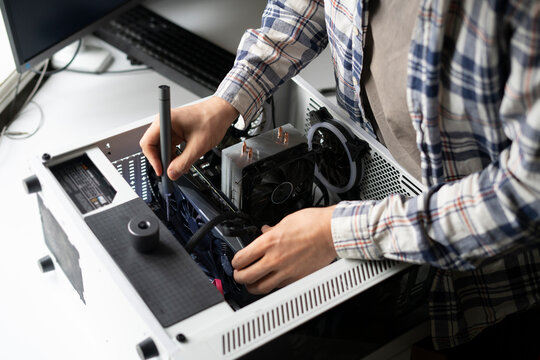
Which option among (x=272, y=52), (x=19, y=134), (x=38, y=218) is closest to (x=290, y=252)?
(x=272, y=52)

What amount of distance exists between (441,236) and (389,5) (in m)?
0.35

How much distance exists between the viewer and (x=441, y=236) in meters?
0.78

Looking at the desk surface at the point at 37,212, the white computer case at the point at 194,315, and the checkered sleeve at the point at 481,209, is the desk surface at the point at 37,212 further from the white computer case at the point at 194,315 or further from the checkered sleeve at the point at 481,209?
the checkered sleeve at the point at 481,209

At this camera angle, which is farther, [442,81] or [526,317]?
[526,317]

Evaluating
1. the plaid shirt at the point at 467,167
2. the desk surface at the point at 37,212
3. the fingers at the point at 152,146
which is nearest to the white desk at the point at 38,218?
the desk surface at the point at 37,212

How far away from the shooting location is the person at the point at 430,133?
709 mm

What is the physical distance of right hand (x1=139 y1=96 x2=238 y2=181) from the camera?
0.99 m

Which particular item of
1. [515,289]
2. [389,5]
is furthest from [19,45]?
[515,289]

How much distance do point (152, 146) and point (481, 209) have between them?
1.76 ft

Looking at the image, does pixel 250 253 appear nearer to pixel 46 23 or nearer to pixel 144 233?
pixel 144 233

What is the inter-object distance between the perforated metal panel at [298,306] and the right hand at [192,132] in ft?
1.02

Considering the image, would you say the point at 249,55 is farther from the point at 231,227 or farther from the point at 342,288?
the point at 342,288

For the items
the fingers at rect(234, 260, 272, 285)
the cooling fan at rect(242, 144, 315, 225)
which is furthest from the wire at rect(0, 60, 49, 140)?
the fingers at rect(234, 260, 272, 285)

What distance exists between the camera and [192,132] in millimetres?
1027
